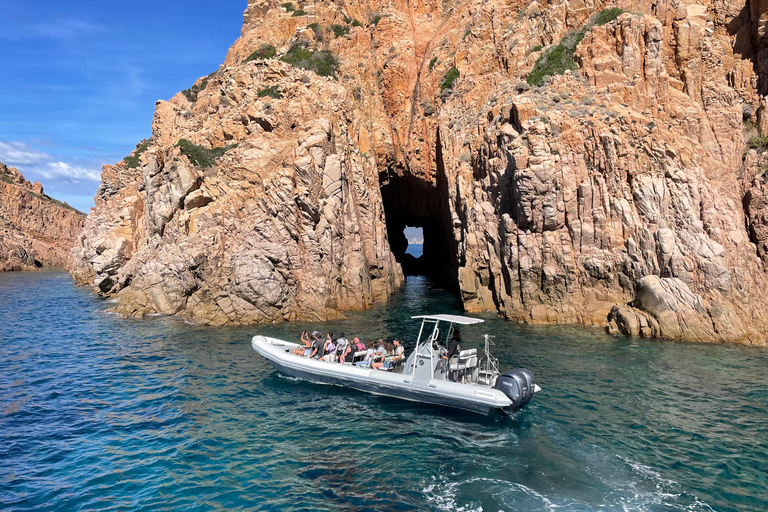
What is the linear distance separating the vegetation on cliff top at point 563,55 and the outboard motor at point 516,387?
2469 centimetres

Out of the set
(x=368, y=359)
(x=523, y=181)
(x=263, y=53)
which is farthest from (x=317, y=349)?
(x=263, y=53)

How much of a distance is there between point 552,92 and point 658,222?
11556mm

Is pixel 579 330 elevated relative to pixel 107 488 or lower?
elevated

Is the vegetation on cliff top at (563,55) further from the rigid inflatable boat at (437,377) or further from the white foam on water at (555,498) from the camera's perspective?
the white foam on water at (555,498)

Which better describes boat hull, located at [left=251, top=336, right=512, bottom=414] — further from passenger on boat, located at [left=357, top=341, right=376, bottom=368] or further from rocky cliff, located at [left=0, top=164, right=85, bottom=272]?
rocky cliff, located at [left=0, top=164, right=85, bottom=272]

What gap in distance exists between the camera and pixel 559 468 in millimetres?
10398

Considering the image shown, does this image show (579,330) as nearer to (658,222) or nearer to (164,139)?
(658,222)

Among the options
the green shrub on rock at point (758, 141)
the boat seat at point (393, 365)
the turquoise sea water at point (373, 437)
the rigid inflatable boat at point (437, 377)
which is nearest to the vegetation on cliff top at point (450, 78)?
the green shrub on rock at point (758, 141)

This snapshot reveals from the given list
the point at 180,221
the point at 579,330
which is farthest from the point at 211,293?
the point at 579,330

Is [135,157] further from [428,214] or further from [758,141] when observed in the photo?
[758,141]

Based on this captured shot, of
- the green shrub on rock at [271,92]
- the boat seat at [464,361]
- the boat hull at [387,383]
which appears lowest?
the boat hull at [387,383]

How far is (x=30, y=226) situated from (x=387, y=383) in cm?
9755

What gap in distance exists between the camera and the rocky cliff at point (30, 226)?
70562 mm

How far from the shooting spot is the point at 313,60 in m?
36.7
